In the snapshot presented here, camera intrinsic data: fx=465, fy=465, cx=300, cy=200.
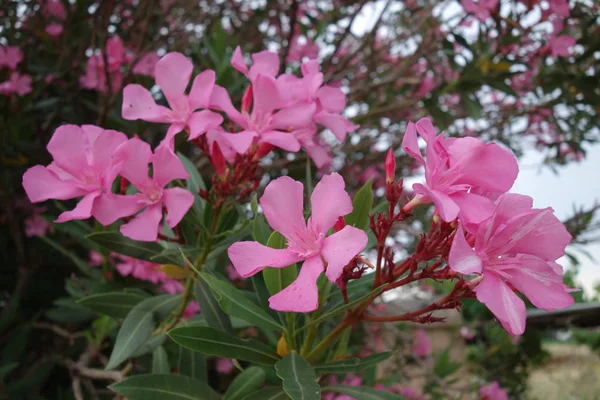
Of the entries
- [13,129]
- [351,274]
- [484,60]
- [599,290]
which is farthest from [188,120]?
[599,290]

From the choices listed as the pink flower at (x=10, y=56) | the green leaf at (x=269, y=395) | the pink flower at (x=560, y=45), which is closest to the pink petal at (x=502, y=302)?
the green leaf at (x=269, y=395)

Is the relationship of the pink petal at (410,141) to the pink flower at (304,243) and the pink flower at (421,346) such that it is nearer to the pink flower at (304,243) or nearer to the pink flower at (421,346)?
the pink flower at (304,243)

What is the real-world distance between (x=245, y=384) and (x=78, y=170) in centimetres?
50

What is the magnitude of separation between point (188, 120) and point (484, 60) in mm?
1619

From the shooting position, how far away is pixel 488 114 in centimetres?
299

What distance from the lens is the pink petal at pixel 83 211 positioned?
725 millimetres

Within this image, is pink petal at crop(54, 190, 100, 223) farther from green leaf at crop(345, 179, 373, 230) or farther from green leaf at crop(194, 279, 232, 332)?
green leaf at crop(345, 179, 373, 230)

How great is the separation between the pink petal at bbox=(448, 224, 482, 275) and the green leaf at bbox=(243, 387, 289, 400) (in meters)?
0.42

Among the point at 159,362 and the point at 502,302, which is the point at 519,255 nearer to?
the point at 502,302

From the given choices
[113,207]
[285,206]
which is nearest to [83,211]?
[113,207]

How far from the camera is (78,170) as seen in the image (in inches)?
30.4

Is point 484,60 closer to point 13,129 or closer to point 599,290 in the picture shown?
point 13,129

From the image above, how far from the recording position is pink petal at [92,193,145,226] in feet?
2.50

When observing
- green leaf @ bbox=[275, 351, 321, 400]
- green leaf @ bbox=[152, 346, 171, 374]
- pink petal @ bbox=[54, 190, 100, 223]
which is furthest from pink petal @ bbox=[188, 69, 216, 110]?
green leaf @ bbox=[152, 346, 171, 374]
